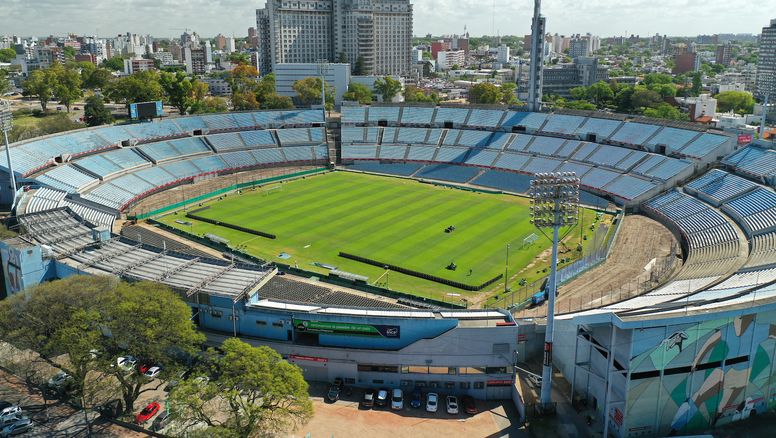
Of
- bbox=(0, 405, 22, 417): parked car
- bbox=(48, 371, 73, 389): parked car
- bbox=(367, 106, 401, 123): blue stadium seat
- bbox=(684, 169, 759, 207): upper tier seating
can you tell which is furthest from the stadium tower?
bbox=(0, 405, 22, 417): parked car

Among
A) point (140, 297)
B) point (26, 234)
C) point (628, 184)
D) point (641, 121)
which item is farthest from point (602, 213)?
point (26, 234)

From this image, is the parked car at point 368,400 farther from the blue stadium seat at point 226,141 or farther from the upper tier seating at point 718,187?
the blue stadium seat at point 226,141

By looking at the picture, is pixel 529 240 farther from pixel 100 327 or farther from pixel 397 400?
pixel 100 327

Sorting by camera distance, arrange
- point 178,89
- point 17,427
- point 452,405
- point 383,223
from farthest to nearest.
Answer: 1. point 178,89
2. point 383,223
3. point 452,405
4. point 17,427

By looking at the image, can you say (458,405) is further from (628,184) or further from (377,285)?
(628,184)

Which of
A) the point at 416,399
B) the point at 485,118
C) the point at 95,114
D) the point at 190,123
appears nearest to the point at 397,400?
the point at 416,399

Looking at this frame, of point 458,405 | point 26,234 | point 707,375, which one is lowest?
point 458,405
